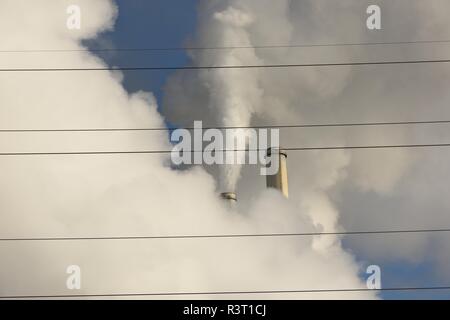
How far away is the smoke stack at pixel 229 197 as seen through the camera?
2203 centimetres

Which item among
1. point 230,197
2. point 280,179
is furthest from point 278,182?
point 230,197

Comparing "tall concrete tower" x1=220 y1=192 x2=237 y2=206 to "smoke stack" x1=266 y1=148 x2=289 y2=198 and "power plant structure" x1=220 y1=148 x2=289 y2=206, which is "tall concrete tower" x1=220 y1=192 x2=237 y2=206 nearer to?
"power plant structure" x1=220 y1=148 x2=289 y2=206

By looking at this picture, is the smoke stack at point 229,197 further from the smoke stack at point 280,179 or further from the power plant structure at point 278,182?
the smoke stack at point 280,179

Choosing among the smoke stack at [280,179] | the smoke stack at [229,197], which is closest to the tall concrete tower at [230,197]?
the smoke stack at [229,197]

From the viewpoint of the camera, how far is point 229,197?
74.8ft

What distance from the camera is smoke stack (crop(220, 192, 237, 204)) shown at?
2203 centimetres

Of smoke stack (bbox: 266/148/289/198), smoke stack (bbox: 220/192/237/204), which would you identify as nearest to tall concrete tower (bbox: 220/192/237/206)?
smoke stack (bbox: 220/192/237/204)

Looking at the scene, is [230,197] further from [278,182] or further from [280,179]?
[280,179]

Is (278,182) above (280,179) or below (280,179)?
below

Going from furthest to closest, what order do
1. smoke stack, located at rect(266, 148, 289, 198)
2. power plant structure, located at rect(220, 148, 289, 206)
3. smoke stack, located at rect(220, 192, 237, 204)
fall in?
1. smoke stack, located at rect(266, 148, 289, 198)
2. power plant structure, located at rect(220, 148, 289, 206)
3. smoke stack, located at rect(220, 192, 237, 204)

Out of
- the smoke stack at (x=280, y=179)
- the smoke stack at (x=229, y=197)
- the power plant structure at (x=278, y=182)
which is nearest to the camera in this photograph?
the smoke stack at (x=229, y=197)
